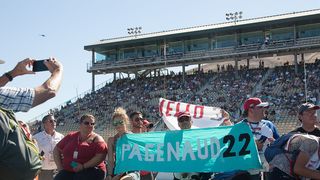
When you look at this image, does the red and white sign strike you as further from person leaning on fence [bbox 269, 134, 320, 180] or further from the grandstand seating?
the grandstand seating

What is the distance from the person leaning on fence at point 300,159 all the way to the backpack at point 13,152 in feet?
8.77

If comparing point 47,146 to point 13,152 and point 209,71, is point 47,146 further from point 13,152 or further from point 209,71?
point 209,71

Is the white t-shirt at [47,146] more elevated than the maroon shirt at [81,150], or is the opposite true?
the maroon shirt at [81,150]

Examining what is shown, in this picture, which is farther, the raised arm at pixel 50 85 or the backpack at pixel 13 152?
the raised arm at pixel 50 85

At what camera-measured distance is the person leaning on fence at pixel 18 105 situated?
2.82 metres

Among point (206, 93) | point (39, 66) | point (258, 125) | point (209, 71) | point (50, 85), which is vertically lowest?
point (206, 93)

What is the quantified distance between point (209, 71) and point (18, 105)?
146 feet

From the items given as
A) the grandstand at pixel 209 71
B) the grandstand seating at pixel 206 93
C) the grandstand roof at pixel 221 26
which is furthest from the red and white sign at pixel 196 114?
the grandstand roof at pixel 221 26

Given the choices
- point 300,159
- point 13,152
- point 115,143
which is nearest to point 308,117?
point 300,159

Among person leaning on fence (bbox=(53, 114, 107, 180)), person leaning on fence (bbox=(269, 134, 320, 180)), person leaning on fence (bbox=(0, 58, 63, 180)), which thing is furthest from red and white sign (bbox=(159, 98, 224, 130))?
person leaning on fence (bbox=(0, 58, 63, 180))

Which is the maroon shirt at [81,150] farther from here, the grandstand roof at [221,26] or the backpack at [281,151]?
the grandstand roof at [221,26]

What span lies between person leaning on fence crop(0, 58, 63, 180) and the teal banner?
11.8ft

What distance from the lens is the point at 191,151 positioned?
6812 millimetres

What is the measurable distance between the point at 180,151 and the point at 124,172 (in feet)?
2.71
